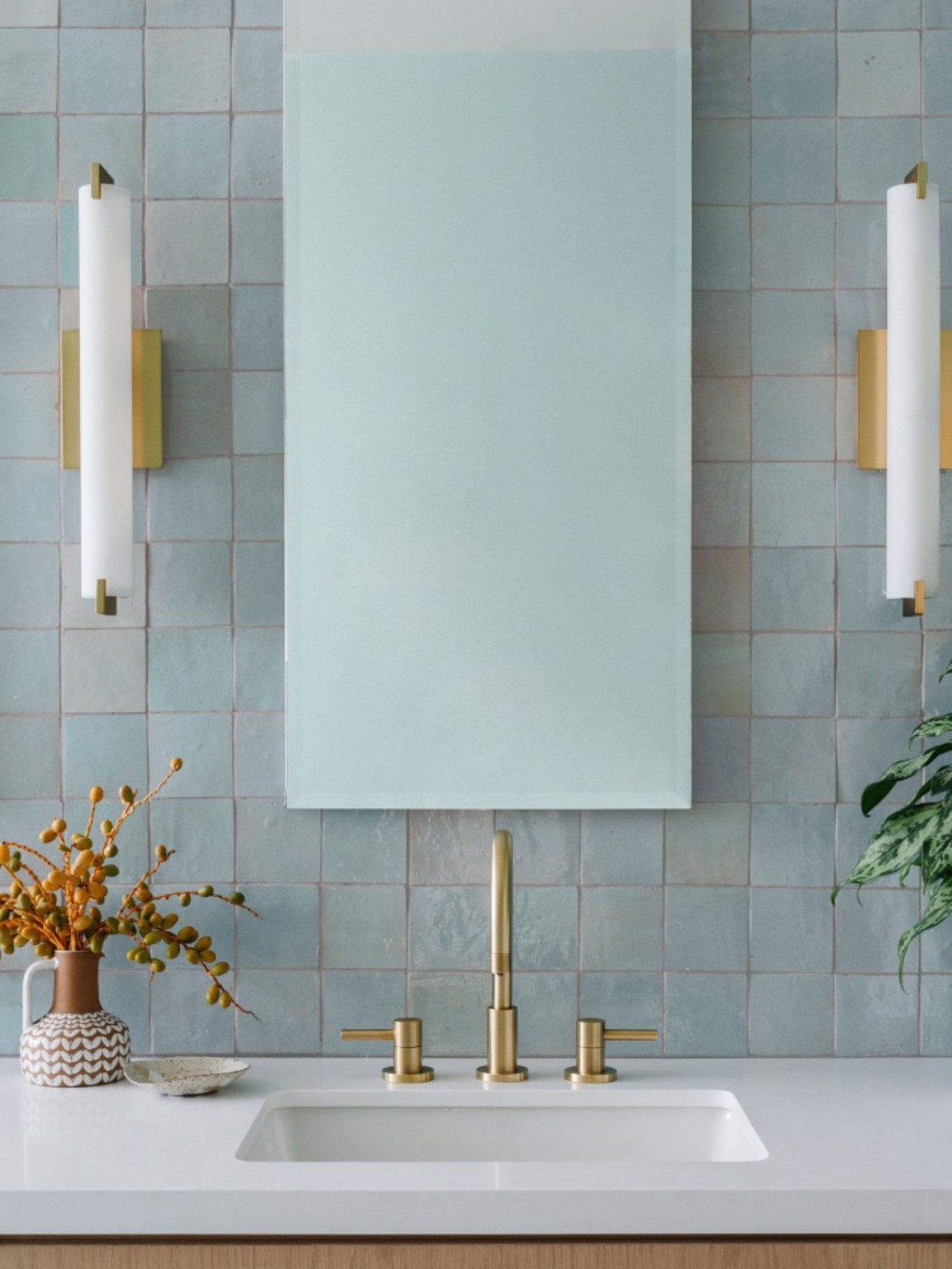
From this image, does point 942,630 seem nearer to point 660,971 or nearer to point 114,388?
point 660,971

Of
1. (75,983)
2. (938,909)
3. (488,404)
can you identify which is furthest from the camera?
(488,404)

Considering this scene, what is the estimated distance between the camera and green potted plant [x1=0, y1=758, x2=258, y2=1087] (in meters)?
1.55

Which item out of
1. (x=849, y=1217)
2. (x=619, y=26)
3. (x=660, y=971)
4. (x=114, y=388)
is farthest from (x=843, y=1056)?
(x=619, y=26)

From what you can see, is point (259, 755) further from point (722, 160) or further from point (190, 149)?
point (722, 160)

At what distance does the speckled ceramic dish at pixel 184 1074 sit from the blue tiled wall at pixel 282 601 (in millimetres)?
109

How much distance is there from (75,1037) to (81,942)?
11cm

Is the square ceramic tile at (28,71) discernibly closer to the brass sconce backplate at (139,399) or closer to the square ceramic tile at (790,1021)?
the brass sconce backplate at (139,399)

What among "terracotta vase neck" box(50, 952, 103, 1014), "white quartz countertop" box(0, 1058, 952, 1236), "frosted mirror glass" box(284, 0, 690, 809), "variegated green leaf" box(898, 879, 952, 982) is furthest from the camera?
"frosted mirror glass" box(284, 0, 690, 809)

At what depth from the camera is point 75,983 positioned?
1.57 meters

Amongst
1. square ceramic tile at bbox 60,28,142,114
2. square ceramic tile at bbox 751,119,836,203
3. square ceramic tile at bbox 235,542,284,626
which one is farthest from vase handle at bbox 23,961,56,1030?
square ceramic tile at bbox 751,119,836,203

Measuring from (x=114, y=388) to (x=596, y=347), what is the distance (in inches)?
23.4

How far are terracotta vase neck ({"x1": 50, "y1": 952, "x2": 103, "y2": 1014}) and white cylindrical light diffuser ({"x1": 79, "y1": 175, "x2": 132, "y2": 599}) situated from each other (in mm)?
431

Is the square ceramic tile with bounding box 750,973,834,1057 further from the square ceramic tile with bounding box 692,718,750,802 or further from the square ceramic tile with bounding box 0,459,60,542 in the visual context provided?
the square ceramic tile with bounding box 0,459,60,542

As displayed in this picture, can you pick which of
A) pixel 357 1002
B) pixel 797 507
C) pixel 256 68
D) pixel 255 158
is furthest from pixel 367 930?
pixel 256 68
